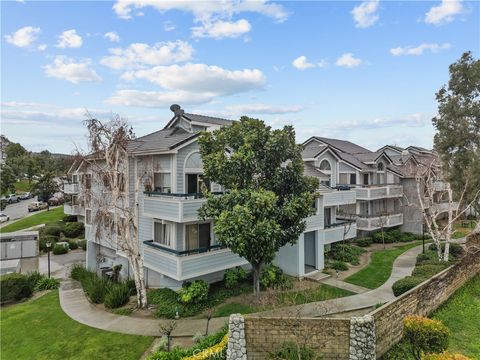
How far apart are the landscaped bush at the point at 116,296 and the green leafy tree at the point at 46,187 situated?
42395mm

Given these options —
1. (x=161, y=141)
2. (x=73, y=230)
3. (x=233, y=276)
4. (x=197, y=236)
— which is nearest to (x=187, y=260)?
(x=197, y=236)

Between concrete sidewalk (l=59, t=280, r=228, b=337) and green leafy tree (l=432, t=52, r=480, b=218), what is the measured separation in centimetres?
2041

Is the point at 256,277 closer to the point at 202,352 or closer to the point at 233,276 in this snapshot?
the point at 233,276

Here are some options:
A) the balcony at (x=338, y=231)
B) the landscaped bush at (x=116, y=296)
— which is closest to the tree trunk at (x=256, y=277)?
the landscaped bush at (x=116, y=296)

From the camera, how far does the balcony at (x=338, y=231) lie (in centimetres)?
2314

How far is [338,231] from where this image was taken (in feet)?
78.9

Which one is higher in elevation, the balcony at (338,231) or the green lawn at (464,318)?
the balcony at (338,231)

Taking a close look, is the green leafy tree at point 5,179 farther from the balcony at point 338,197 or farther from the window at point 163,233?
the balcony at point 338,197

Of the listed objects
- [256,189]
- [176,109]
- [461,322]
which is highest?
[176,109]

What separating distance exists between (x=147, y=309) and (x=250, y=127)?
36.5 feet

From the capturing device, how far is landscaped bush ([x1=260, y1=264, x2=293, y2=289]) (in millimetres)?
18156

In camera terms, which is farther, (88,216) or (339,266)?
(88,216)

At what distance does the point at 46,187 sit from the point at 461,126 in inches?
2337

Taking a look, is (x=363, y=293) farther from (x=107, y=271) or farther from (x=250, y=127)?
(x=107, y=271)
